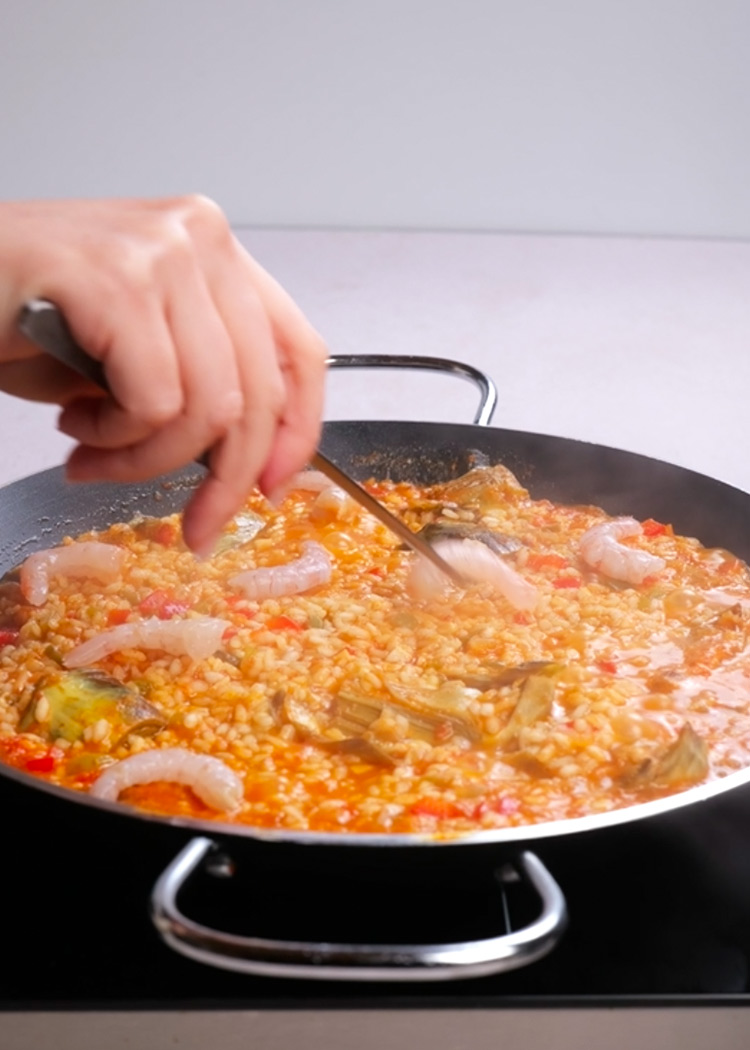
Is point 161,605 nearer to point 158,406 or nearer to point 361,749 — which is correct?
point 361,749

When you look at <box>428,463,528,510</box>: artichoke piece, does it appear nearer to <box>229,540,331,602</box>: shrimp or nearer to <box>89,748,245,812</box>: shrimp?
<box>229,540,331,602</box>: shrimp

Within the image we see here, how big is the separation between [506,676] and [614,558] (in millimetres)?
437

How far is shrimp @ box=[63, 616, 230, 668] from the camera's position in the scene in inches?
71.7

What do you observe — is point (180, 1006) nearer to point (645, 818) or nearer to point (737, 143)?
point (645, 818)

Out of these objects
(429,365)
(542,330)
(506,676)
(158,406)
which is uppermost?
(158,406)

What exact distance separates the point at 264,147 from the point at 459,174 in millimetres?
700

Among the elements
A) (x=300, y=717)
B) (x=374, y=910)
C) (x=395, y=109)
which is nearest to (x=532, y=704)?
(x=300, y=717)

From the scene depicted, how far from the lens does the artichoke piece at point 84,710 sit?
170 cm

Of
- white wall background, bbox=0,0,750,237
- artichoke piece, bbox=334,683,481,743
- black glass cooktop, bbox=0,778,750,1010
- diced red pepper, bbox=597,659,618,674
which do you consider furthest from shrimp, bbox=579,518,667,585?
white wall background, bbox=0,0,750,237

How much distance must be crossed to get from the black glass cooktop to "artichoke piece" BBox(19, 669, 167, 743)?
18cm

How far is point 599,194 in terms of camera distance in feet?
15.3

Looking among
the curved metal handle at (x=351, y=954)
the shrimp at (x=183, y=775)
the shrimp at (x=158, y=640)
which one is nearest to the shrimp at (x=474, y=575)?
the shrimp at (x=158, y=640)

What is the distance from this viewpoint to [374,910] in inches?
55.6

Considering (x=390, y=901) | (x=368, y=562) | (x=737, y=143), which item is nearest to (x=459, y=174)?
(x=737, y=143)
